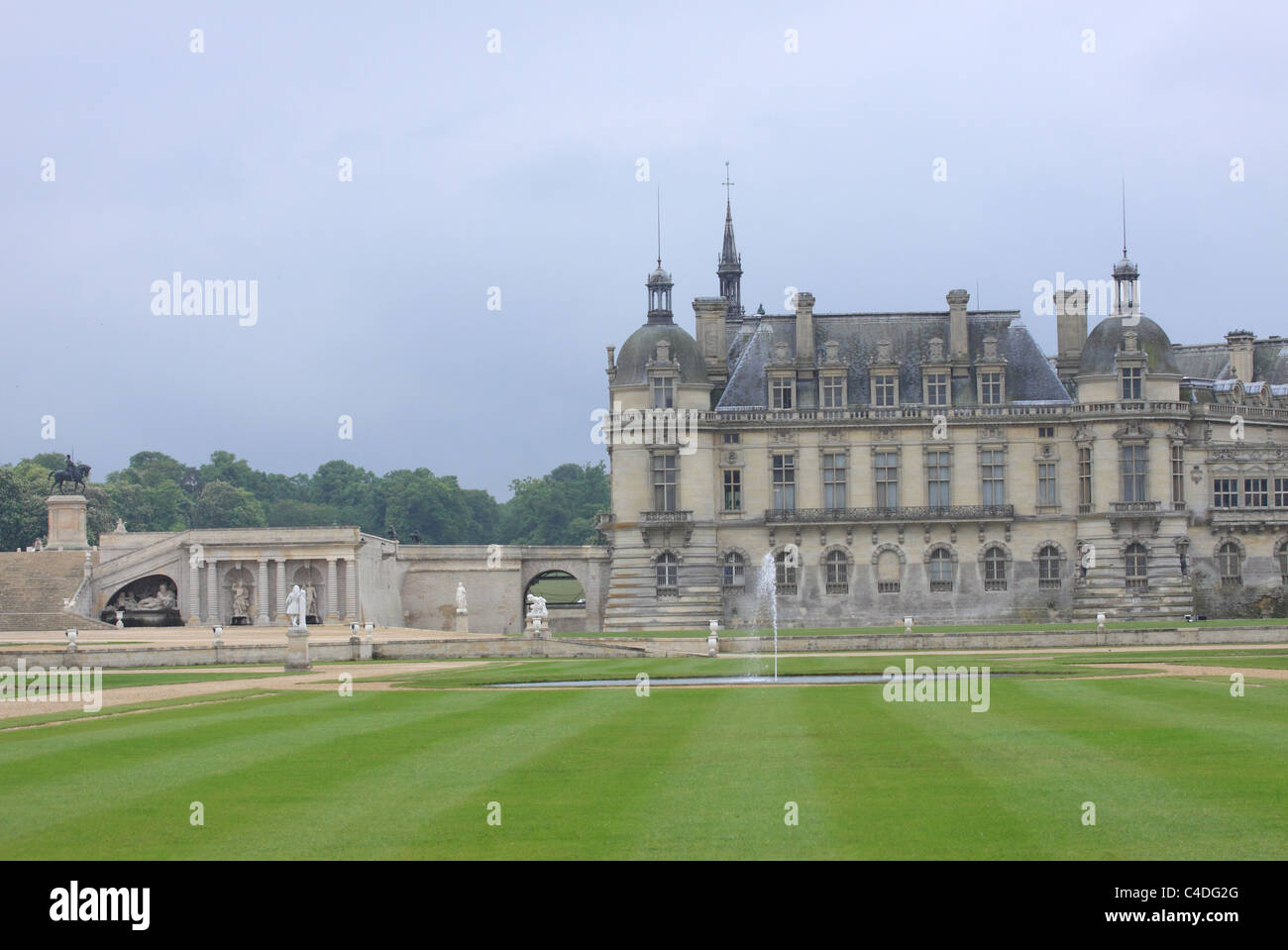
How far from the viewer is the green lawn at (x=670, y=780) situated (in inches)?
734

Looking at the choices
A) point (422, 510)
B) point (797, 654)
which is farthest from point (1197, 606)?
point (422, 510)

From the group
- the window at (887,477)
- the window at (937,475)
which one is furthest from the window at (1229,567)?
the window at (887,477)

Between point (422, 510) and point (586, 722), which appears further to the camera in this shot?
point (422, 510)

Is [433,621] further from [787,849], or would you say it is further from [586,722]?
[787,849]

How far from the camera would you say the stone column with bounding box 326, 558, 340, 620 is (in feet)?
278

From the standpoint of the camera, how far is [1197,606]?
79.9 m

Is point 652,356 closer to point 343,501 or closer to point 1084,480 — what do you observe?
point 1084,480

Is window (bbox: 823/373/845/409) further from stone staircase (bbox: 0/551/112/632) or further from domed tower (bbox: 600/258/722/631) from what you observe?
stone staircase (bbox: 0/551/112/632)

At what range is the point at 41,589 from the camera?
81.8 meters

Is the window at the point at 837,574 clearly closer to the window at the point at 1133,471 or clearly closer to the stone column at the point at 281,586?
the window at the point at 1133,471
